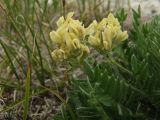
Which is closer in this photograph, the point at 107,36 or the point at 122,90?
the point at 107,36

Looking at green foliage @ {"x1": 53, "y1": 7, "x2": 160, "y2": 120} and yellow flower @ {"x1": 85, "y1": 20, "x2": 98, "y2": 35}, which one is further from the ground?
yellow flower @ {"x1": 85, "y1": 20, "x2": 98, "y2": 35}

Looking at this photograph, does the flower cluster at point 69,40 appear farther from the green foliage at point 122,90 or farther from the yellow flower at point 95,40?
the green foliage at point 122,90

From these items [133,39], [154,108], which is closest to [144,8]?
[133,39]

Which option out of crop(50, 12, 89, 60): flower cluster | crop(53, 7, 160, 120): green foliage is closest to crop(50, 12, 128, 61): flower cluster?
crop(50, 12, 89, 60): flower cluster

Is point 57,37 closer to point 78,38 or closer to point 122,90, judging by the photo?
point 78,38

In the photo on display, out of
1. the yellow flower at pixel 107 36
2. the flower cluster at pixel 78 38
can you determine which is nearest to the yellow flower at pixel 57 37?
the flower cluster at pixel 78 38

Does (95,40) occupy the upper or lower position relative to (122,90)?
upper

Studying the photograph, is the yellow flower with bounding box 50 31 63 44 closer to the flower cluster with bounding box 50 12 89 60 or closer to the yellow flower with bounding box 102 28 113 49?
the flower cluster with bounding box 50 12 89 60

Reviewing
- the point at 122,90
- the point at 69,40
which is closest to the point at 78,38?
the point at 69,40

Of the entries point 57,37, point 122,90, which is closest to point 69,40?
point 57,37

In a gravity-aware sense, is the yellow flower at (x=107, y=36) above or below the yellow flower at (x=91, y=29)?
below

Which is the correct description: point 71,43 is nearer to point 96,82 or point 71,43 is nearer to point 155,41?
point 96,82
